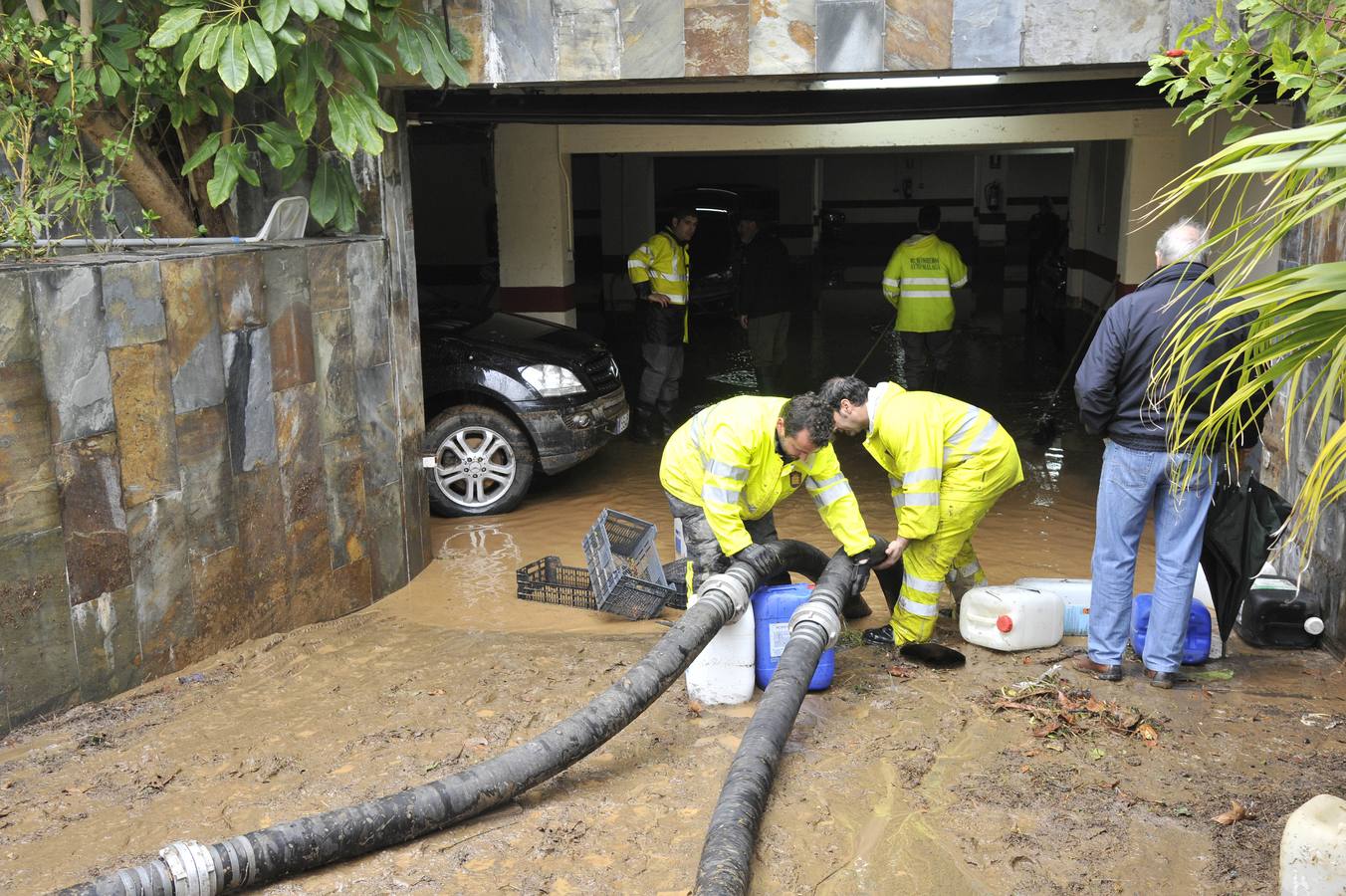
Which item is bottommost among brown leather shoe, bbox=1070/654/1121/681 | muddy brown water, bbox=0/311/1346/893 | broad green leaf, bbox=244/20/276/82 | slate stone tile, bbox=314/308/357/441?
muddy brown water, bbox=0/311/1346/893

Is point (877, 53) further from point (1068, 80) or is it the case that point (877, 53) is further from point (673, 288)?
point (673, 288)

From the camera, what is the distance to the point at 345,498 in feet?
21.6

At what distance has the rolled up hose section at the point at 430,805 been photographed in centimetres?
352

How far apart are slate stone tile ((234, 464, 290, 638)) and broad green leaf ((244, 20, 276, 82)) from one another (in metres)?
1.94

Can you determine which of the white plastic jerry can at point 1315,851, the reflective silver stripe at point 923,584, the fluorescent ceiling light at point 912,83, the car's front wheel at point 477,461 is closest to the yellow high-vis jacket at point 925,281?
the fluorescent ceiling light at point 912,83

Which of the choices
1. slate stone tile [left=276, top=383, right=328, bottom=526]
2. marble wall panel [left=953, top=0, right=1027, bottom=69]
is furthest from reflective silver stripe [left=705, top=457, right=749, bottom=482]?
marble wall panel [left=953, top=0, right=1027, bottom=69]

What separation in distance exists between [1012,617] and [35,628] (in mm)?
4320

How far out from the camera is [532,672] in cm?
566

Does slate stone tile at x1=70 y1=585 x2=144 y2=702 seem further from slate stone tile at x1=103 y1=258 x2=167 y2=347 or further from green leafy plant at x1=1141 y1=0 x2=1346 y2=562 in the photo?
green leafy plant at x1=1141 y1=0 x2=1346 y2=562

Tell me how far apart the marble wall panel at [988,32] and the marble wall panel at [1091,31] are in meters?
0.05

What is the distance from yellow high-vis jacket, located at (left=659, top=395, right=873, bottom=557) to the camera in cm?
515

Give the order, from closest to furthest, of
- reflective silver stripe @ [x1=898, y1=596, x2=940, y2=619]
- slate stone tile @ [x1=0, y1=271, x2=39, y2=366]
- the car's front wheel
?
slate stone tile @ [x1=0, y1=271, x2=39, y2=366] < reflective silver stripe @ [x1=898, y1=596, x2=940, y2=619] < the car's front wheel

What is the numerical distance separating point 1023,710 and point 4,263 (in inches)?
188

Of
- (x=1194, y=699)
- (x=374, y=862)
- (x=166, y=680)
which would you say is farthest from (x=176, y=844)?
(x=1194, y=699)
